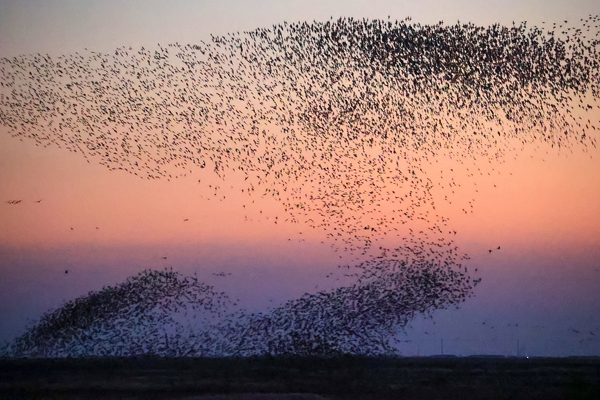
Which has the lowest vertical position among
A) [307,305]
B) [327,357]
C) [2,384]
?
[2,384]

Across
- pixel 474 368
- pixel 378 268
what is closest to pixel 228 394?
pixel 378 268

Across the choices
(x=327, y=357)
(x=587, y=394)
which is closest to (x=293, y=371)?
(x=327, y=357)

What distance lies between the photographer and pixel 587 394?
921 centimetres

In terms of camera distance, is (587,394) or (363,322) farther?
(363,322)

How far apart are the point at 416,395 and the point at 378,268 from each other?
88.9 inches

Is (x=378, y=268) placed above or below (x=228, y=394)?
above

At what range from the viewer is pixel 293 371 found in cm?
1148

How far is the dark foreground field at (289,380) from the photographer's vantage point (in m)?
10.3

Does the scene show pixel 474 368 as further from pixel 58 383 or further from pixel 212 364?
pixel 58 383

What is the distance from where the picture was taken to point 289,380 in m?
11.0

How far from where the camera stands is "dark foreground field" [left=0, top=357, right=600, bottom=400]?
1027 centimetres

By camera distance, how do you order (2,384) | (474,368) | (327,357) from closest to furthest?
(2,384), (327,357), (474,368)

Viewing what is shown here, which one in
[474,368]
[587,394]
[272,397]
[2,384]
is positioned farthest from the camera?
[474,368]

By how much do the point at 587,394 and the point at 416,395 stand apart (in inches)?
101
